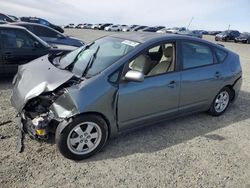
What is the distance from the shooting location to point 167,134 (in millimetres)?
4289

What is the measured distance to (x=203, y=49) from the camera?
4.73 meters

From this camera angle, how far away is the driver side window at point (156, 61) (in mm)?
4008

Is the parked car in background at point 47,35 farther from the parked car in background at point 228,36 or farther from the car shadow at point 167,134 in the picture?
the parked car in background at point 228,36

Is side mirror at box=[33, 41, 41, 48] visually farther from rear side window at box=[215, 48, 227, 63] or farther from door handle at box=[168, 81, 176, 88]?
rear side window at box=[215, 48, 227, 63]

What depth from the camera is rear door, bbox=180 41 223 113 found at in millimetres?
4312

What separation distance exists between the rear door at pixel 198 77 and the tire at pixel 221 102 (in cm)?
19

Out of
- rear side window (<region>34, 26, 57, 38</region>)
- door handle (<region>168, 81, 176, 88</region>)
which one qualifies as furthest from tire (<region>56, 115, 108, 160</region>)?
rear side window (<region>34, 26, 57, 38</region>)

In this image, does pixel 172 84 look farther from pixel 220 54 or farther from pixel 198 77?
pixel 220 54

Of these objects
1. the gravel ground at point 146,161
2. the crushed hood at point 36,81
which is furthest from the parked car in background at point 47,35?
the crushed hood at point 36,81

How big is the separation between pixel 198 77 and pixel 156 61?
80cm

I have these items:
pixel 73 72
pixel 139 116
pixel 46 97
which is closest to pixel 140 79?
pixel 139 116

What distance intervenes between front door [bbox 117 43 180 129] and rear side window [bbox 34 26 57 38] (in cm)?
779

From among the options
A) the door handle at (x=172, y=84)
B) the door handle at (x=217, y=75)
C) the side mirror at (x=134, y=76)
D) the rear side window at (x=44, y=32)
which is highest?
the side mirror at (x=134, y=76)

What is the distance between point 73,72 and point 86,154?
1.21 m
